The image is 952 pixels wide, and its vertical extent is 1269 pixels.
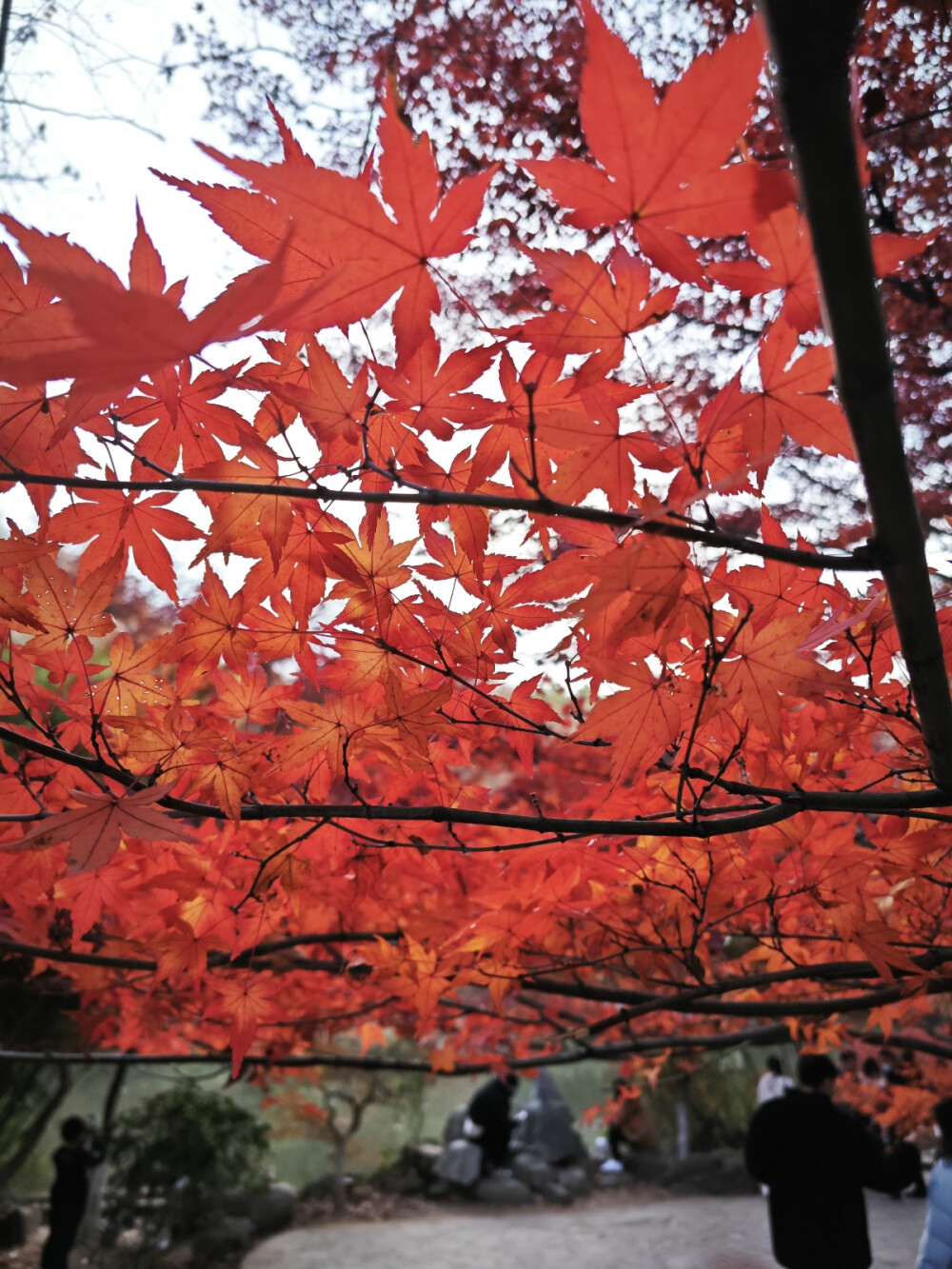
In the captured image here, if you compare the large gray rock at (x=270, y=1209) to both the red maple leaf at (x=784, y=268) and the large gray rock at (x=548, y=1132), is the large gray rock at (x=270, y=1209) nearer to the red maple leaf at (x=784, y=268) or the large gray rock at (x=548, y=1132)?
the large gray rock at (x=548, y=1132)

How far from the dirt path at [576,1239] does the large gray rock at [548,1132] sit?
1190 mm

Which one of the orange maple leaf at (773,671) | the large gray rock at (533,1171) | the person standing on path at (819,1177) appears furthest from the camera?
the large gray rock at (533,1171)

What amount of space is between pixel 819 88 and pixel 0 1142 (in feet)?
36.7

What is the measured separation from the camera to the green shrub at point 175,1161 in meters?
7.86

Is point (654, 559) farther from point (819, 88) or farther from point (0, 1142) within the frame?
point (0, 1142)

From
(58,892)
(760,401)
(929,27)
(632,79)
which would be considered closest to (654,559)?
(760,401)

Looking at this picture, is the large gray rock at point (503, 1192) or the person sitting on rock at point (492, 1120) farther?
the person sitting on rock at point (492, 1120)

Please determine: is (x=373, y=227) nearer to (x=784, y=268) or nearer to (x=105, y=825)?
(x=784, y=268)

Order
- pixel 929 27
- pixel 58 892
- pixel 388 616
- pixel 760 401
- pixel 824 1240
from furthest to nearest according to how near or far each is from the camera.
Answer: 1. pixel 824 1240
2. pixel 929 27
3. pixel 58 892
4. pixel 388 616
5. pixel 760 401

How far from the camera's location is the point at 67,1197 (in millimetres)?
5820

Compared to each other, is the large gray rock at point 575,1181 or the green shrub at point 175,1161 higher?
the green shrub at point 175,1161

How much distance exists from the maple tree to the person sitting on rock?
29.4 feet

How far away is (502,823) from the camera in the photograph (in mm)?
1053

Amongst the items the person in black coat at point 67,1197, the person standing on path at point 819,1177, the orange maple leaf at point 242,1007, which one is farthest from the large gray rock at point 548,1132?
the orange maple leaf at point 242,1007
